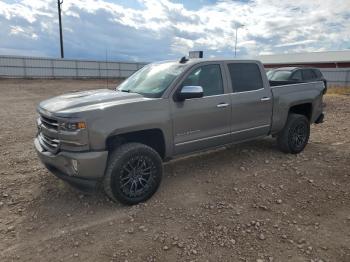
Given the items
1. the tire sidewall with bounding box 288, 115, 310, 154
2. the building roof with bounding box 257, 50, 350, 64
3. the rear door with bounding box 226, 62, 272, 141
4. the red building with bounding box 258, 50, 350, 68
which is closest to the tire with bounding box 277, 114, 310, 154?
the tire sidewall with bounding box 288, 115, 310, 154

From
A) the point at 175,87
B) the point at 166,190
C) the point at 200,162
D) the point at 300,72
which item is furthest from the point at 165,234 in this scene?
the point at 300,72

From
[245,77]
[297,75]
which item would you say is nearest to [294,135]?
[245,77]

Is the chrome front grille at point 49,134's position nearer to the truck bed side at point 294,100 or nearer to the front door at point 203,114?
the front door at point 203,114

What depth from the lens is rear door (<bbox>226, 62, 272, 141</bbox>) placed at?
5.15 meters

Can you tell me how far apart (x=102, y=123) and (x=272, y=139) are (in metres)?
4.73

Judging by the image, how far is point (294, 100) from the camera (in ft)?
19.8

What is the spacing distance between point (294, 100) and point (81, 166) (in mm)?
4272

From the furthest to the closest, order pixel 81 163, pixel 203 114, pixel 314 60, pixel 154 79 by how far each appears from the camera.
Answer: pixel 314 60, pixel 154 79, pixel 203 114, pixel 81 163

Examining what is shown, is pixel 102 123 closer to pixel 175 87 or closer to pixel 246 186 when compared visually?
pixel 175 87

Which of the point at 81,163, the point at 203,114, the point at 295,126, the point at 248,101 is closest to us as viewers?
the point at 81,163

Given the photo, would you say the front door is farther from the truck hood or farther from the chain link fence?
the chain link fence

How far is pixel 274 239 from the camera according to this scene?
3.41 m

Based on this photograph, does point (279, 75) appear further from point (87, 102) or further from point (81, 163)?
point (81, 163)

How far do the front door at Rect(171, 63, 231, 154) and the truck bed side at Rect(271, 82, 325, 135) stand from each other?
126 cm
